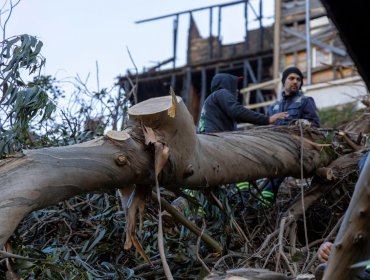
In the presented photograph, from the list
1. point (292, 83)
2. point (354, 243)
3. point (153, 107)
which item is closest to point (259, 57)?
point (292, 83)

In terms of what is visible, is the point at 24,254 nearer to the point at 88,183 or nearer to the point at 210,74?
the point at 88,183

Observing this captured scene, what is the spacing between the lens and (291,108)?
6605mm

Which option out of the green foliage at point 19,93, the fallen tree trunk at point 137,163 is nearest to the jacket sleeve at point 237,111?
the fallen tree trunk at point 137,163

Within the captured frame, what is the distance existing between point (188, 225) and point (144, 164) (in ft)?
3.15

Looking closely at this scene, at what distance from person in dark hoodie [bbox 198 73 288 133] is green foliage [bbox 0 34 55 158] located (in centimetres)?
212

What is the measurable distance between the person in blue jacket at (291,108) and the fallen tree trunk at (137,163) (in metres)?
0.76

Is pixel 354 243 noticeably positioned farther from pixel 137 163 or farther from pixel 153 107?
pixel 153 107

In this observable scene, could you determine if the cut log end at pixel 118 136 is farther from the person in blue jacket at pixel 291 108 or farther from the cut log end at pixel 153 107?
the person in blue jacket at pixel 291 108

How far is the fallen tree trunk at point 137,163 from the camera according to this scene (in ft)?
10.9

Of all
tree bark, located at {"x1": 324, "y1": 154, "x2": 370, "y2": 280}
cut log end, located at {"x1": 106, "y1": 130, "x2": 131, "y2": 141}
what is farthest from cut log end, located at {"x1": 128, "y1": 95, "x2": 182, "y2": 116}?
tree bark, located at {"x1": 324, "y1": 154, "x2": 370, "y2": 280}

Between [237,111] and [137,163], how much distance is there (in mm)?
2549

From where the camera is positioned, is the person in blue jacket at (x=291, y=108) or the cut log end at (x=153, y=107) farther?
the person in blue jacket at (x=291, y=108)

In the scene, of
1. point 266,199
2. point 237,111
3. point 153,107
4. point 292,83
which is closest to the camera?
point 153,107

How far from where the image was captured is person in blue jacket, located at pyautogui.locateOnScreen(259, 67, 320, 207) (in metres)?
6.05
